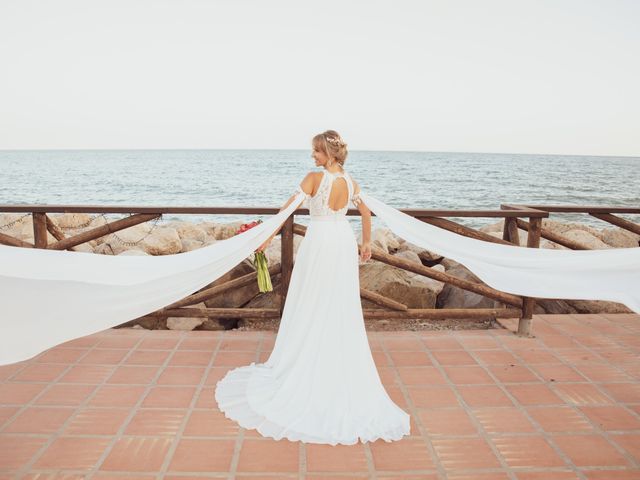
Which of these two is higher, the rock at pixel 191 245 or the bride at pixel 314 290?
the bride at pixel 314 290

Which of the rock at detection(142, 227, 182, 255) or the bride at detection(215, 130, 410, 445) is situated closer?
the bride at detection(215, 130, 410, 445)

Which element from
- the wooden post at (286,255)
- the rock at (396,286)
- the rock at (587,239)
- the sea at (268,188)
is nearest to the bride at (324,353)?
the wooden post at (286,255)

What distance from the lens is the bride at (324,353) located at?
3.22 meters

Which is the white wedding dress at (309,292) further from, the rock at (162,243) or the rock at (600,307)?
the rock at (162,243)

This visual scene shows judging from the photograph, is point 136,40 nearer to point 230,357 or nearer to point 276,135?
point 276,135

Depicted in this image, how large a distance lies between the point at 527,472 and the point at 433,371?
137 centimetres

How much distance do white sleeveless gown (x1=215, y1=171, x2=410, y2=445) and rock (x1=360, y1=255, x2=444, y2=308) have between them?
2.81 metres

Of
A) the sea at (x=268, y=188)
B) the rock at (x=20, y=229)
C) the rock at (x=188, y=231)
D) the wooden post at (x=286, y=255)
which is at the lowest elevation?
the sea at (x=268, y=188)

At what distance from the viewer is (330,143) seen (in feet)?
10.9

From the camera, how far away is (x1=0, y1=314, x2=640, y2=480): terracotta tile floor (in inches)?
110

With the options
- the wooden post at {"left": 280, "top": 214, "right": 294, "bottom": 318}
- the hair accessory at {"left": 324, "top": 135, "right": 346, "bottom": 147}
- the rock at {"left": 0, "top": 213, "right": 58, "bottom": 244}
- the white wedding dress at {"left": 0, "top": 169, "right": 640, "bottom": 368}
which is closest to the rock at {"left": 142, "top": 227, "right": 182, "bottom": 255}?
the rock at {"left": 0, "top": 213, "right": 58, "bottom": 244}

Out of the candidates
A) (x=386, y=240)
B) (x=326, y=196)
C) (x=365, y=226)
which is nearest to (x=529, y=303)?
(x=365, y=226)

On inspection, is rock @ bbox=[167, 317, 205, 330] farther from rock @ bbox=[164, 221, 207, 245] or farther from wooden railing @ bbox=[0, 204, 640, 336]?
rock @ bbox=[164, 221, 207, 245]

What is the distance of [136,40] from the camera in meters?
31.8
